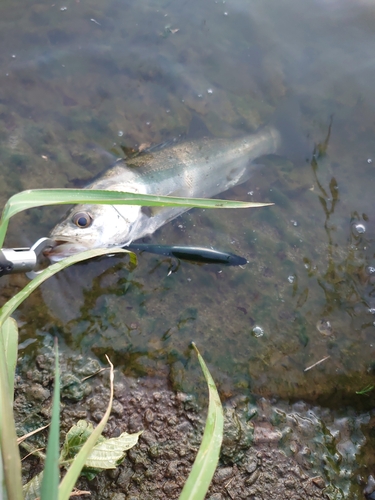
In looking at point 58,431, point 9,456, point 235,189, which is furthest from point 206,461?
point 235,189

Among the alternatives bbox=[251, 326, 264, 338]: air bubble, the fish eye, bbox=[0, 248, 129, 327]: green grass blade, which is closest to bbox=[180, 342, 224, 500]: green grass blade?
bbox=[0, 248, 129, 327]: green grass blade

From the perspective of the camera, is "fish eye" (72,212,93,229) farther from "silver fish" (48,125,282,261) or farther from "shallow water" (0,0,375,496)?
"shallow water" (0,0,375,496)

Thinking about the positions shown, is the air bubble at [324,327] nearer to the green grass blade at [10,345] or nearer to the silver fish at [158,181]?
the silver fish at [158,181]

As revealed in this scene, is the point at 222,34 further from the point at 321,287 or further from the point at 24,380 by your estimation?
the point at 24,380

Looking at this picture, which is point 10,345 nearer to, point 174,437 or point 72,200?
point 72,200

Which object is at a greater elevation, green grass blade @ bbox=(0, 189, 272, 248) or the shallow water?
green grass blade @ bbox=(0, 189, 272, 248)

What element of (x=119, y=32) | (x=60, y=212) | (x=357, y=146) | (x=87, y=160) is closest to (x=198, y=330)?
(x=60, y=212)

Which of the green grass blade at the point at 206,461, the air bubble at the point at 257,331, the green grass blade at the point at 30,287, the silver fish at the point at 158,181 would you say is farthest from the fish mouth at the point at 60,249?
the green grass blade at the point at 206,461
